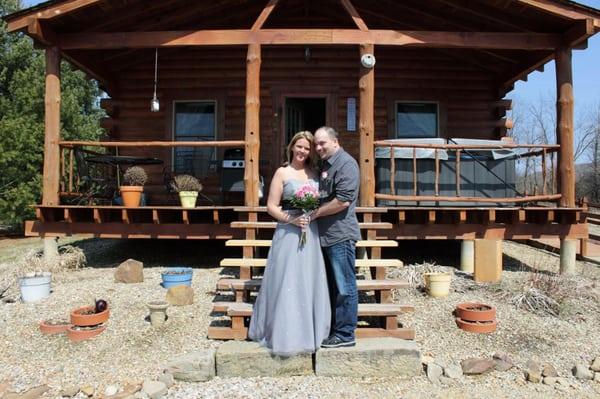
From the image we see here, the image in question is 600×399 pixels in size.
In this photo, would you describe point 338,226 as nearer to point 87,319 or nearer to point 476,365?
point 476,365

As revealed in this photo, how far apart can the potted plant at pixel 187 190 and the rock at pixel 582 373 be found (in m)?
4.83

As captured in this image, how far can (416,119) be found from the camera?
355 inches

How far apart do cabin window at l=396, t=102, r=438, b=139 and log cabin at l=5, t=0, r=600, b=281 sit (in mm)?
27

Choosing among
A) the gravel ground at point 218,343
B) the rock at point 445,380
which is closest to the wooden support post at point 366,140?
the gravel ground at point 218,343

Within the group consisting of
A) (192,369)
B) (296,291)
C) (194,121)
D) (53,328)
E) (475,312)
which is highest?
(194,121)

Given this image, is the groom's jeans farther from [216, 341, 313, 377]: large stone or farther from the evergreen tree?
the evergreen tree

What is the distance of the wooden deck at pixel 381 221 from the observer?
652 centimetres

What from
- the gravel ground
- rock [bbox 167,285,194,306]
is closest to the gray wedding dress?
the gravel ground

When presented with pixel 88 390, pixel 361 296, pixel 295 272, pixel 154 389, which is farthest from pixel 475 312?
pixel 88 390

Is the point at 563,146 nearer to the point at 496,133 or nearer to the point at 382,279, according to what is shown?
the point at 496,133

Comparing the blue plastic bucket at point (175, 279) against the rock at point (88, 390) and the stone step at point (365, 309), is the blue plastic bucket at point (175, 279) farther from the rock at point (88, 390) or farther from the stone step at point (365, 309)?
Result: the rock at point (88, 390)

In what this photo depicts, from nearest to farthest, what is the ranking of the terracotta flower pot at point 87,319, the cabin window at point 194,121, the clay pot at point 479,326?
the terracotta flower pot at point 87,319 → the clay pot at point 479,326 → the cabin window at point 194,121

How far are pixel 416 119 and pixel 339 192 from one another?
6.23 m

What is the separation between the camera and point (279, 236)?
3.54 meters
